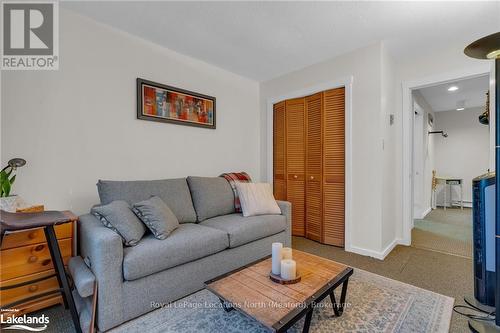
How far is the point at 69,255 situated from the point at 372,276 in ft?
8.43

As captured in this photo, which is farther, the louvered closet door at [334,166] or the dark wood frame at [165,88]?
the louvered closet door at [334,166]

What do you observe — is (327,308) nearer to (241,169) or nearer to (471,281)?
(471,281)

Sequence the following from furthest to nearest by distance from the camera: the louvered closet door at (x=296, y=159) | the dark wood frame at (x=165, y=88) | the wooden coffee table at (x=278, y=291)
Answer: the louvered closet door at (x=296, y=159) < the dark wood frame at (x=165, y=88) < the wooden coffee table at (x=278, y=291)

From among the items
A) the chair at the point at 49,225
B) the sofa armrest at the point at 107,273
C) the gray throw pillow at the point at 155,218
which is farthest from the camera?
the gray throw pillow at the point at 155,218

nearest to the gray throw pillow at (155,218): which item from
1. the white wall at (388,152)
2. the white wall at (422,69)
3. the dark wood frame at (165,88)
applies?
the dark wood frame at (165,88)

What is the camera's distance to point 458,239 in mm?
3238

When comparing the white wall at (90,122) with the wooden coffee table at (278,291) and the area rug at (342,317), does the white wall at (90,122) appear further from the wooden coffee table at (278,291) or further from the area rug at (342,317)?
the wooden coffee table at (278,291)

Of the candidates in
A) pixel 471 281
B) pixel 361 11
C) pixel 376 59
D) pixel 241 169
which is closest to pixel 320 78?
pixel 376 59

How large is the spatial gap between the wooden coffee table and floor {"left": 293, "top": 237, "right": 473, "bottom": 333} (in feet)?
2.91

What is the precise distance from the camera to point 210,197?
260cm

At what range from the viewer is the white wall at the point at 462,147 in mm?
5482

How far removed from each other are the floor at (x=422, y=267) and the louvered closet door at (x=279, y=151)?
0.94 m

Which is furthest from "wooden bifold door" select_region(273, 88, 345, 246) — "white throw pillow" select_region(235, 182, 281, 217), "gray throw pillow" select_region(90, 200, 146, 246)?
"gray throw pillow" select_region(90, 200, 146, 246)

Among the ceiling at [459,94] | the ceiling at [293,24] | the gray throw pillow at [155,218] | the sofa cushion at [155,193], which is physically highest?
the ceiling at [293,24]
